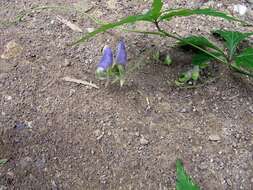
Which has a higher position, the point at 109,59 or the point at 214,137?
the point at 109,59

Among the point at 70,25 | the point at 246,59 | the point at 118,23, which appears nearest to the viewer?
the point at 118,23

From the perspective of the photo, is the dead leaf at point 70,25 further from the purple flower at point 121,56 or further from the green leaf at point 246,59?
the green leaf at point 246,59

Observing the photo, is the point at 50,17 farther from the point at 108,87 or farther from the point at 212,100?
the point at 212,100

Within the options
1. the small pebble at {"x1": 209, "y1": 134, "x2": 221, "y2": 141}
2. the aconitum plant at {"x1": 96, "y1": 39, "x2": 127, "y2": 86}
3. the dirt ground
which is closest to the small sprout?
the dirt ground

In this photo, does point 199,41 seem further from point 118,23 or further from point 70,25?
point 70,25

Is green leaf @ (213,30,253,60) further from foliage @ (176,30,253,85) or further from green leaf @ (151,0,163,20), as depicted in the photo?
green leaf @ (151,0,163,20)

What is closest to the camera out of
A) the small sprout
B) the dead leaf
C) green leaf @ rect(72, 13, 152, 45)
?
green leaf @ rect(72, 13, 152, 45)

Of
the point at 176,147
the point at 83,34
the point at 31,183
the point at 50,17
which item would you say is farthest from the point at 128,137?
the point at 50,17

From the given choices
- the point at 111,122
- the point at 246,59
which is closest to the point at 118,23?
the point at 111,122
